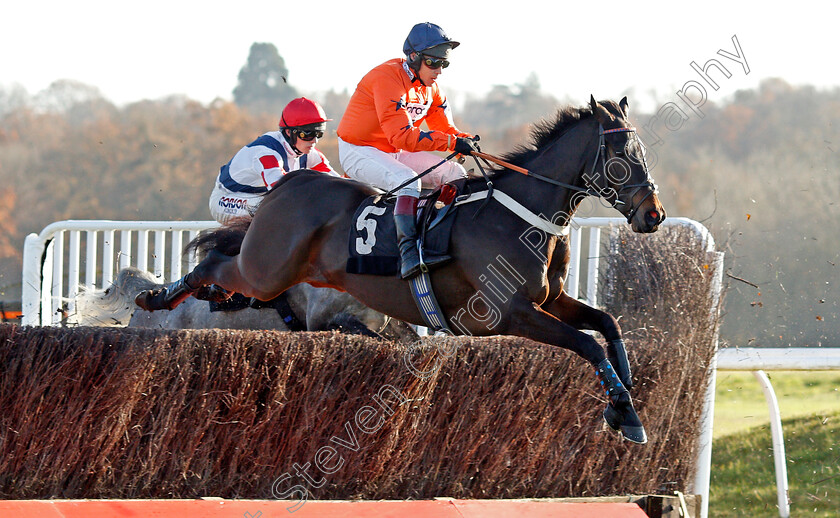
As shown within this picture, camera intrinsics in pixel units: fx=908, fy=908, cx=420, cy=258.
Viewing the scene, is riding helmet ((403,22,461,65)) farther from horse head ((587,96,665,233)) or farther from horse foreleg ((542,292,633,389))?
horse foreleg ((542,292,633,389))

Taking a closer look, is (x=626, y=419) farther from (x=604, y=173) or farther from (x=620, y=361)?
(x=604, y=173)

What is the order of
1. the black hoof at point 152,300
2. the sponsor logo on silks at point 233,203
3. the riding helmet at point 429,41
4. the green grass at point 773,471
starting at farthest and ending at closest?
1. the green grass at point 773,471
2. the sponsor logo on silks at point 233,203
3. the black hoof at point 152,300
4. the riding helmet at point 429,41

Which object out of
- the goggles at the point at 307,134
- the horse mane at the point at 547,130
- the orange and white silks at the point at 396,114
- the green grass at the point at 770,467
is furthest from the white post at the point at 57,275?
the green grass at the point at 770,467

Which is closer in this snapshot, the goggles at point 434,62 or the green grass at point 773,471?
the goggles at point 434,62

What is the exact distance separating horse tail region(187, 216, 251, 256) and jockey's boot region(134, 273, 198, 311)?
0.25 metres

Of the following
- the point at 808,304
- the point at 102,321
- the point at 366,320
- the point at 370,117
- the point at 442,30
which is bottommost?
the point at 808,304

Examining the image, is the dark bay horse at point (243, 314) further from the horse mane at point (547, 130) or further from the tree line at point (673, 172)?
the tree line at point (673, 172)

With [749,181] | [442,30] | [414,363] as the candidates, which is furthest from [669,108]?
[749,181]

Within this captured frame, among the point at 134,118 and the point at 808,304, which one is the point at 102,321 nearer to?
the point at 808,304

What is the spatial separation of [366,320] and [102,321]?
2.26 meters

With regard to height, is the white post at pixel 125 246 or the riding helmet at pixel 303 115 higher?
the riding helmet at pixel 303 115

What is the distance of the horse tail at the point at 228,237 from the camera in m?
5.67

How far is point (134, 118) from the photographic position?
2736cm

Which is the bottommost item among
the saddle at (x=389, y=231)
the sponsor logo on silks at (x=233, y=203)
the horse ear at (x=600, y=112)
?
the sponsor logo on silks at (x=233, y=203)
